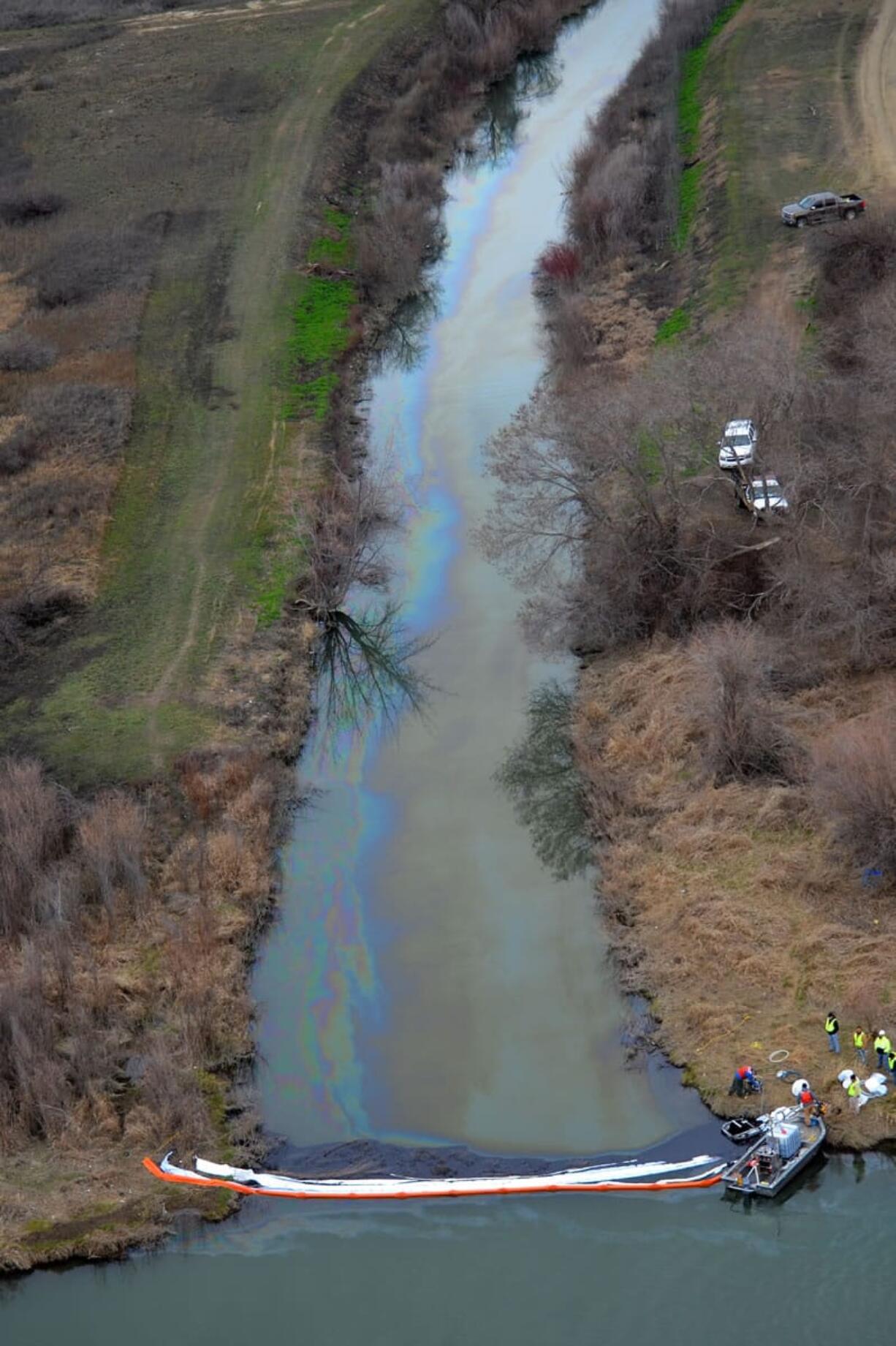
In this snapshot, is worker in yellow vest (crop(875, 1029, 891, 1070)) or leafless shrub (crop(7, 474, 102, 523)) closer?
worker in yellow vest (crop(875, 1029, 891, 1070))

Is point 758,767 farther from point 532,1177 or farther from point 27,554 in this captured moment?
point 27,554

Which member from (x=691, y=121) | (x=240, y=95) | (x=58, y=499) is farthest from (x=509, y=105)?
(x=58, y=499)

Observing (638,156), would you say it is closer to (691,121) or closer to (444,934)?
(691,121)

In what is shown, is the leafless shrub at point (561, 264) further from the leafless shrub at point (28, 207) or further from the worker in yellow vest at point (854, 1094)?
the worker in yellow vest at point (854, 1094)

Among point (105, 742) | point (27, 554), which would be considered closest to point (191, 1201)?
point (105, 742)

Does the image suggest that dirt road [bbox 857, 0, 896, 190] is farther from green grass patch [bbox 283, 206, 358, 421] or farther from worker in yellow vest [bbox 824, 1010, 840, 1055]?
worker in yellow vest [bbox 824, 1010, 840, 1055]

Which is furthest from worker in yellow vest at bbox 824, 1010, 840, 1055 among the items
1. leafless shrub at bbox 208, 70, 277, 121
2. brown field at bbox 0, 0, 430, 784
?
leafless shrub at bbox 208, 70, 277, 121

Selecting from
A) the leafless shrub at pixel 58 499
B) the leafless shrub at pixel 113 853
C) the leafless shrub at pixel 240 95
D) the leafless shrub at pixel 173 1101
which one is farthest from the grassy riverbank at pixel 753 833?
the leafless shrub at pixel 240 95
